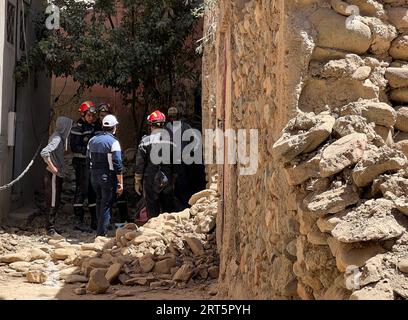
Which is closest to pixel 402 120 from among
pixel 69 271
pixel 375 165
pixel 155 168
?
pixel 375 165

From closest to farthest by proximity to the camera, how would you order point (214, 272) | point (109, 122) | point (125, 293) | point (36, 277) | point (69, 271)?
point (125, 293)
point (214, 272)
point (36, 277)
point (69, 271)
point (109, 122)

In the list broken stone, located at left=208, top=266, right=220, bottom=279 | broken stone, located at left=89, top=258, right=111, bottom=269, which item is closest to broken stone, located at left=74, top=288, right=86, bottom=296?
broken stone, located at left=89, top=258, right=111, bottom=269

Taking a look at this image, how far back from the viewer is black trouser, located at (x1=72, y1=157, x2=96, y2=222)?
11148mm

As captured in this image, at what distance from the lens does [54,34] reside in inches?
507

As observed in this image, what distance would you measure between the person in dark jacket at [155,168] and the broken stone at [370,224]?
682 centimetres

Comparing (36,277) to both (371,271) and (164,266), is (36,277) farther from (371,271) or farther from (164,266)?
(371,271)

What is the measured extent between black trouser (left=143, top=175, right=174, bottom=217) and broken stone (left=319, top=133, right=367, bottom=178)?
6585 mm

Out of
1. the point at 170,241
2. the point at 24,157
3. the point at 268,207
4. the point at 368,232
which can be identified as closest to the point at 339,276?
the point at 368,232

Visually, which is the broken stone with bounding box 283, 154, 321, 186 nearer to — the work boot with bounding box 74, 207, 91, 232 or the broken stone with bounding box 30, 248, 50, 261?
the broken stone with bounding box 30, 248, 50, 261

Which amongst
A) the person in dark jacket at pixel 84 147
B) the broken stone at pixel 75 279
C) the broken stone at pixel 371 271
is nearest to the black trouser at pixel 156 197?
the person in dark jacket at pixel 84 147

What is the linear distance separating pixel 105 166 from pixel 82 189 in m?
1.88

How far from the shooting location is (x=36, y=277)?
762 cm

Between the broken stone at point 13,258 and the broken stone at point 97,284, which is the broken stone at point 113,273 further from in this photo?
the broken stone at point 13,258

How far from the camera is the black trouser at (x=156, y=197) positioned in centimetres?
979
